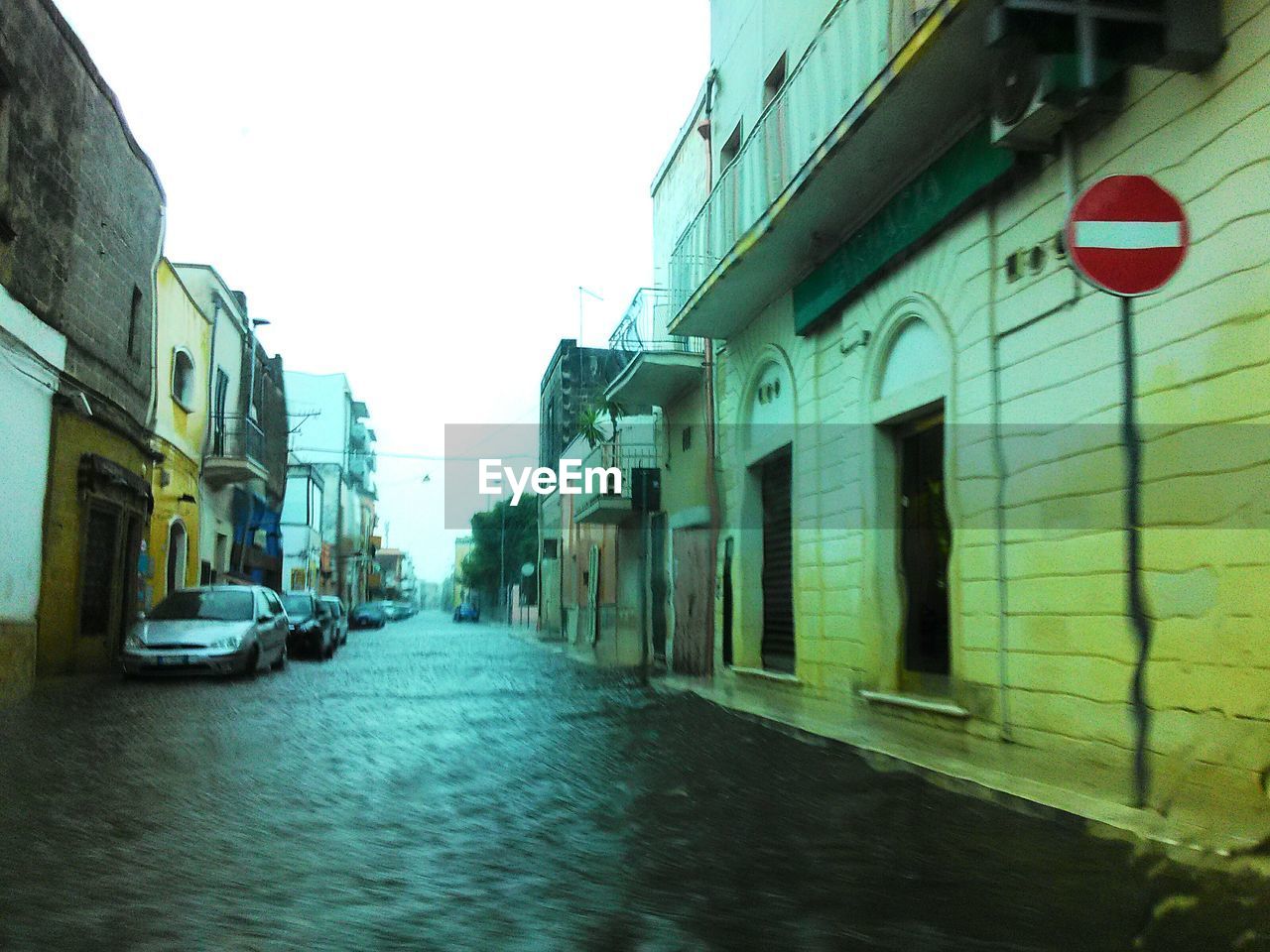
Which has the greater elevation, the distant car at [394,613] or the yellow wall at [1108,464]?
the yellow wall at [1108,464]

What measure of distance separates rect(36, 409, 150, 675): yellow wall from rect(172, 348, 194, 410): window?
6.85m

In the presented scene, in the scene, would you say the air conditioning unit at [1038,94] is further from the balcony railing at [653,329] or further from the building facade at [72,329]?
the building facade at [72,329]

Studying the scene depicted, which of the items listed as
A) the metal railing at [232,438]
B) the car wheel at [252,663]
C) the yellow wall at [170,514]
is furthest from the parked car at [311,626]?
the car wheel at [252,663]

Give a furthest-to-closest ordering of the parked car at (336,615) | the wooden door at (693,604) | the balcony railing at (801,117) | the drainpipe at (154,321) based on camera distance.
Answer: the parked car at (336,615), the drainpipe at (154,321), the wooden door at (693,604), the balcony railing at (801,117)

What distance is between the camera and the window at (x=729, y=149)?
639 inches

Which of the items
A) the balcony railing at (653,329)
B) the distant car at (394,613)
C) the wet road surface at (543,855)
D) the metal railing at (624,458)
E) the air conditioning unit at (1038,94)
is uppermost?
the balcony railing at (653,329)

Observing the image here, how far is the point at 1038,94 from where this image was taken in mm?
7605

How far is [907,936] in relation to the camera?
12.2 feet

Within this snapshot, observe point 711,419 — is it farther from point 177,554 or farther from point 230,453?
point 230,453

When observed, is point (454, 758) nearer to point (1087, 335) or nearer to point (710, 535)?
point (1087, 335)

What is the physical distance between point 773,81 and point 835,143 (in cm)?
509

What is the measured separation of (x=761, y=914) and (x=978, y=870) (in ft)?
3.63

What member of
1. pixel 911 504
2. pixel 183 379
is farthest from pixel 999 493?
pixel 183 379

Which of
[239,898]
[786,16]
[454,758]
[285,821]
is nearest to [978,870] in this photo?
[239,898]
